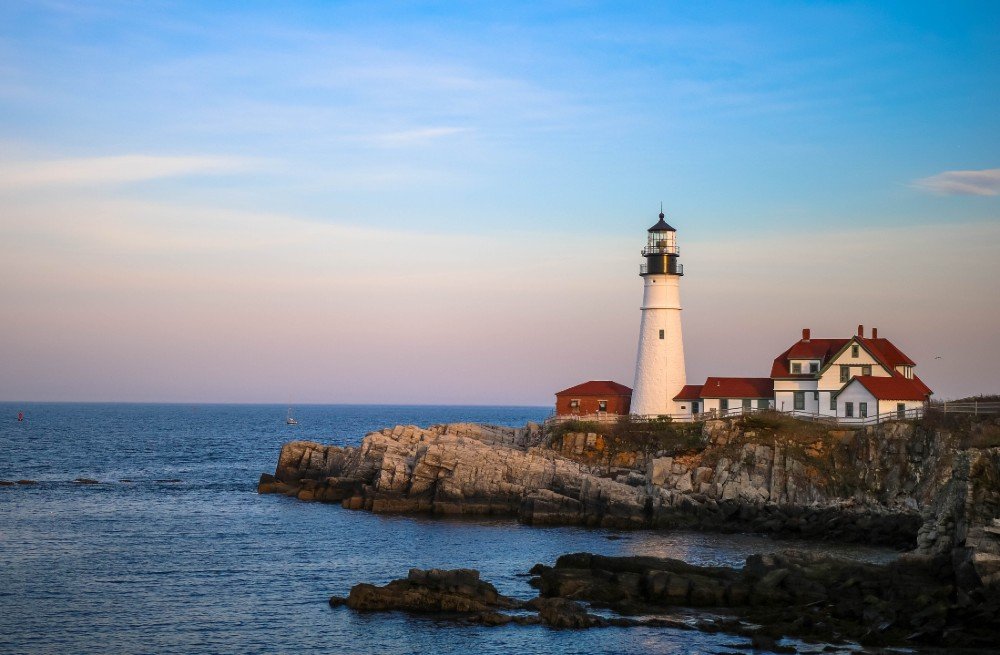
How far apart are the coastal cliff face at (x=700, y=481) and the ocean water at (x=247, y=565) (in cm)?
203

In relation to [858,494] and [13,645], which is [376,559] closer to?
[13,645]

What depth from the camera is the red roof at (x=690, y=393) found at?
191 feet

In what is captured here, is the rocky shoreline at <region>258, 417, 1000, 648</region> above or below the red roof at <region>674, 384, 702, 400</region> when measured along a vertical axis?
below

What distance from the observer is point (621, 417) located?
57562 mm

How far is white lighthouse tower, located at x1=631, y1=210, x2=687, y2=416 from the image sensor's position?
192 ft

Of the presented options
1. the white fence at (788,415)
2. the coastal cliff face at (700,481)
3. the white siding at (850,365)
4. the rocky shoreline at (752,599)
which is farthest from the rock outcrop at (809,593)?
the white siding at (850,365)

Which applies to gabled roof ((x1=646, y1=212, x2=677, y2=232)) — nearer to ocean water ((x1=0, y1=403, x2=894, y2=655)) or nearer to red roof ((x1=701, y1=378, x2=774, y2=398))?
red roof ((x1=701, y1=378, x2=774, y2=398))

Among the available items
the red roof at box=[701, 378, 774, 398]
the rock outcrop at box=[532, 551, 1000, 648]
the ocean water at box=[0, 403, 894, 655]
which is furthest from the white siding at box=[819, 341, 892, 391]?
the rock outcrop at box=[532, 551, 1000, 648]

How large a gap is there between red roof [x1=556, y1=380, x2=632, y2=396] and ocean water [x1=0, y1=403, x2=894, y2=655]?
18.1 metres

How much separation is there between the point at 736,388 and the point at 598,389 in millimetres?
8442

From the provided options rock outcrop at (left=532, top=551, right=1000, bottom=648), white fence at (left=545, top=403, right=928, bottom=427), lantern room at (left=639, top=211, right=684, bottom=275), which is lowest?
rock outcrop at (left=532, top=551, right=1000, bottom=648)

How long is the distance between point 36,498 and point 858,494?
39.2 metres

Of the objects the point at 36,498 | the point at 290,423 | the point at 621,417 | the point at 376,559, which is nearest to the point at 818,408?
the point at 621,417

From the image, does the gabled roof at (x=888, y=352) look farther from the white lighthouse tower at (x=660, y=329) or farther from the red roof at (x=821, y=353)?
the white lighthouse tower at (x=660, y=329)
